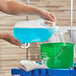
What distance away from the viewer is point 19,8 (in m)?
1.12

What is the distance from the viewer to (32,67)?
3.02 ft

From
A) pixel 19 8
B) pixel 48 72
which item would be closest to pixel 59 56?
pixel 48 72

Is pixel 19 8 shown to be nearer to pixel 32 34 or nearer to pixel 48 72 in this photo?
pixel 32 34

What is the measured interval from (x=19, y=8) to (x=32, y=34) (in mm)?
152

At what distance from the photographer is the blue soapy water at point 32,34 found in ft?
3.76

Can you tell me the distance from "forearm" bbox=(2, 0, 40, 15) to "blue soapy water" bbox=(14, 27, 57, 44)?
3.6 inches

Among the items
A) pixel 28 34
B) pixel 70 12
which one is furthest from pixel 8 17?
pixel 28 34

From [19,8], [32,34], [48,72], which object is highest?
[19,8]

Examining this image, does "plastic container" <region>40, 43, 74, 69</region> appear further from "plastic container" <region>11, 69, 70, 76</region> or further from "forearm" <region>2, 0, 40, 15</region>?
"forearm" <region>2, 0, 40, 15</region>

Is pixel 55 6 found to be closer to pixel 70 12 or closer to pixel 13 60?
pixel 70 12

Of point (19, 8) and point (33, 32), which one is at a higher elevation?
point (19, 8)

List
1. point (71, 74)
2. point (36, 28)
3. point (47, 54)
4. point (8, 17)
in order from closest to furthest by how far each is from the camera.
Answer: point (71, 74) → point (47, 54) → point (36, 28) → point (8, 17)

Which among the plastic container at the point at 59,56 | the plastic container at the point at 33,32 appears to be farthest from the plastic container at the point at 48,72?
the plastic container at the point at 33,32

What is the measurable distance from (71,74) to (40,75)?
0.13m
